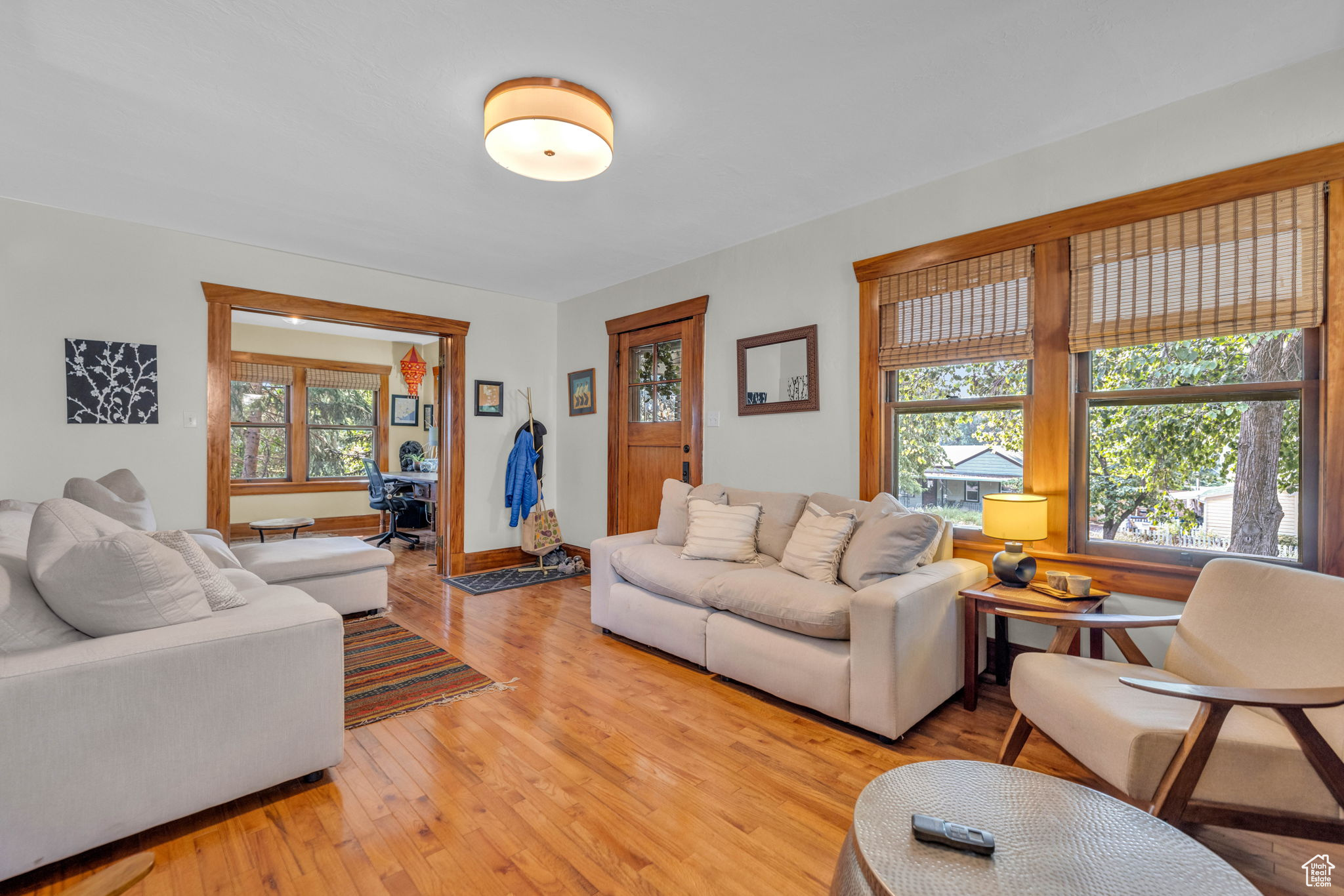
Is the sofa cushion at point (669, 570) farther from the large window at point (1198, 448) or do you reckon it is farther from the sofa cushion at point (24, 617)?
the sofa cushion at point (24, 617)

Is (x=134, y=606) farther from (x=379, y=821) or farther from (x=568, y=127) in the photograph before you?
(x=568, y=127)

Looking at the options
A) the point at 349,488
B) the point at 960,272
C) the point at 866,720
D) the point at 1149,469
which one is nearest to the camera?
the point at 866,720

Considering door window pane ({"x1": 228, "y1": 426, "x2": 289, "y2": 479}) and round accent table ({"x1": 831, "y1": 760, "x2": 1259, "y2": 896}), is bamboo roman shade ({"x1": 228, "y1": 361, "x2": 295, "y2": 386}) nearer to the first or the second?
door window pane ({"x1": 228, "y1": 426, "x2": 289, "y2": 479})

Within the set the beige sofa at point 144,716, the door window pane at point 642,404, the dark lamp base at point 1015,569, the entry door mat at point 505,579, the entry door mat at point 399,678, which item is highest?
the door window pane at point 642,404

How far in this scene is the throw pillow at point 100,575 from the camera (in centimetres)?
172

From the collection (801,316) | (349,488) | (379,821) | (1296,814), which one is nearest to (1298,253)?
(1296,814)

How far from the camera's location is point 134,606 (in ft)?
5.94

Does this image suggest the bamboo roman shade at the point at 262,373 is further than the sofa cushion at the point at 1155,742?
Yes

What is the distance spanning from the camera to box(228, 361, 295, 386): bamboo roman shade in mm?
7055

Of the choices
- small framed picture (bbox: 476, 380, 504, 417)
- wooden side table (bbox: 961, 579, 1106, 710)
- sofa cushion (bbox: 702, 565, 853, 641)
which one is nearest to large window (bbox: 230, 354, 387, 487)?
small framed picture (bbox: 476, 380, 504, 417)

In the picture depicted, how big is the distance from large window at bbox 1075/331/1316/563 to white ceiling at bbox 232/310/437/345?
6087 millimetres

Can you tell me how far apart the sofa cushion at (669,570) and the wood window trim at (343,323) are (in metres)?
2.28

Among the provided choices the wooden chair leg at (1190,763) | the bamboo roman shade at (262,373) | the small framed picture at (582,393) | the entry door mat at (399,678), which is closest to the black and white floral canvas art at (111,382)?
the entry door mat at (399,678)

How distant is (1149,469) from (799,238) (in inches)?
89.5
